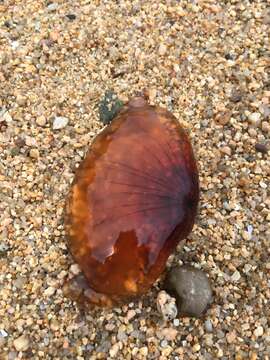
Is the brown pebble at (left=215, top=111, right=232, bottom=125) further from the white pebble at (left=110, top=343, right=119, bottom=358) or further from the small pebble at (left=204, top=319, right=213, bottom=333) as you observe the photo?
the white pebble at (left=110, top=343, right=119, bottom=358)

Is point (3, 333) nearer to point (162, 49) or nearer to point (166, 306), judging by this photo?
point (166, 306)

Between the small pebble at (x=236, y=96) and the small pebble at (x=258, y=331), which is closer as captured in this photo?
the small pebble at (x=258, y=331)

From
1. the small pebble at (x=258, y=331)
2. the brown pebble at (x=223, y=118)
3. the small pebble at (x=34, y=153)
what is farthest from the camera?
the brown pebble at (x=223, y=118)

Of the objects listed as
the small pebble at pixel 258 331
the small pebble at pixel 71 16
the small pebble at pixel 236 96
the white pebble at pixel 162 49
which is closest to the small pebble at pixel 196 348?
the small pebble at pixel 258 331

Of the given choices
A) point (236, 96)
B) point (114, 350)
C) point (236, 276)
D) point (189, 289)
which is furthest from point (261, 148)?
point (114, 350)

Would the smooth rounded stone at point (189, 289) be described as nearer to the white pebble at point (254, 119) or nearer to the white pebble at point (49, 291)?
the white pebble at point (49, 291)

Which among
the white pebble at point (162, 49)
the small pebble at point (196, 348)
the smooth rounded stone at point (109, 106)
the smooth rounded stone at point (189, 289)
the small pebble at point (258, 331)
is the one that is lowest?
the small pebble at point (196, 348)
